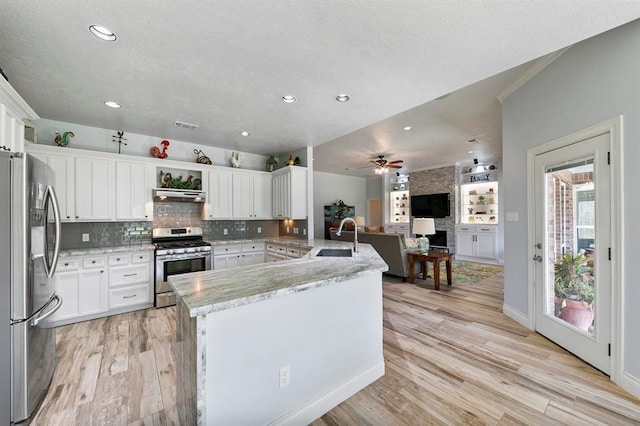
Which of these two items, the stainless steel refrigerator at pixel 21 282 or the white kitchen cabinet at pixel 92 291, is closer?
the stainless steel refrigerator at pixel 21 282

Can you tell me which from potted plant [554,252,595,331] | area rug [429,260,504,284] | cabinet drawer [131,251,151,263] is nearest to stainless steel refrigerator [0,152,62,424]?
cabinet drawer [131,251,151,263]

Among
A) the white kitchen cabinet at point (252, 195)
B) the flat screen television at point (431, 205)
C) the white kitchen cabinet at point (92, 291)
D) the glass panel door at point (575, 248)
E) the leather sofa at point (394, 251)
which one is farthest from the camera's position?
the flat screen television at point (431, 205)

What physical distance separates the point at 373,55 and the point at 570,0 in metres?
1.16

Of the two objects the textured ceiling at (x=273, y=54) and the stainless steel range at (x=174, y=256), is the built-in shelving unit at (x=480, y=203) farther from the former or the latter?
the stainless steel range at (x=174, y=256)

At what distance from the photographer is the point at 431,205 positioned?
8266 millimetres

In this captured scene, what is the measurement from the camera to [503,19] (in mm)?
1667

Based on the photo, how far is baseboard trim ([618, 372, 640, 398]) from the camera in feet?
6.35

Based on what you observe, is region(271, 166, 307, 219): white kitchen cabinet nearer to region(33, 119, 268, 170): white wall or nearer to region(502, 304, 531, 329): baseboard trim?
region(33, 119, 268, 170): white wall

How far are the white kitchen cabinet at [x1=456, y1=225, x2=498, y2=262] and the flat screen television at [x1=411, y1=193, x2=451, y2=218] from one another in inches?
25.8

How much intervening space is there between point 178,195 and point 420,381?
4068mm

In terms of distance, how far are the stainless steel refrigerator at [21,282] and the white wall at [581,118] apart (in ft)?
13.8

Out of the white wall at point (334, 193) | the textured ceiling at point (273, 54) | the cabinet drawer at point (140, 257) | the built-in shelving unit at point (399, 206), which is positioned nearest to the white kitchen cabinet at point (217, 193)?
the cabinet drawer at point (140, 257)

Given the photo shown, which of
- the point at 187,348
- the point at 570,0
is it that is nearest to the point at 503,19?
the point at 570,0

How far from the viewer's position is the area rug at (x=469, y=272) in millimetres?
5328
